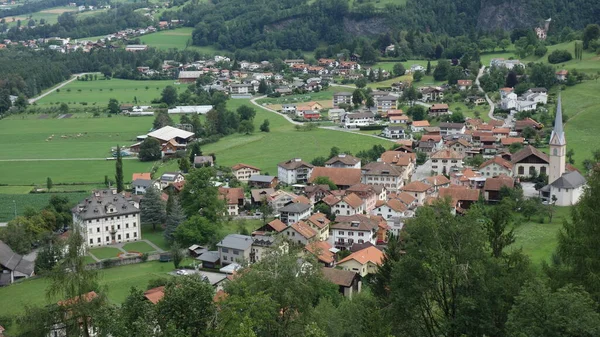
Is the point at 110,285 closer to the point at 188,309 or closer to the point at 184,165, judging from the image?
the point at 188,309

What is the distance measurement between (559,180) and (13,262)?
2214 centimetres

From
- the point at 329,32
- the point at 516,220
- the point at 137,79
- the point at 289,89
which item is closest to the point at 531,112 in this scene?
the point at 516,220

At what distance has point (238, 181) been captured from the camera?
37188mm

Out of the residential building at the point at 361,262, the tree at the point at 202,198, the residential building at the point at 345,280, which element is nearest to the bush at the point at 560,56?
the tree at the point at 202,198

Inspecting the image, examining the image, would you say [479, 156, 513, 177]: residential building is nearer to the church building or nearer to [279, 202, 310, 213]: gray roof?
the church building

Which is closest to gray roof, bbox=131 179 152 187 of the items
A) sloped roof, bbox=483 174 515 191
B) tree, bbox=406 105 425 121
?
sloped roof, bbox=483 174 515 191

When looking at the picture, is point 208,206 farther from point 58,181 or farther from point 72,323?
point 72,323

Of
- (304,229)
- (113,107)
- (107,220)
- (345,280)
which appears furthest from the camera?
(113,107)

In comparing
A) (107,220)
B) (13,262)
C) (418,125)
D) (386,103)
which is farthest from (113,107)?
(13,262)

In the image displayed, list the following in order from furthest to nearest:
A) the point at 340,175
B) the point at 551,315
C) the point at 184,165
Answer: the point at 184,165
the point at 340,175
the point at 551,315

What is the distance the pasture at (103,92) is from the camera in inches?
2608

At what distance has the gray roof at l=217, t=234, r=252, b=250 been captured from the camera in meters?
26.0

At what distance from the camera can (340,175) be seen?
35750 mm

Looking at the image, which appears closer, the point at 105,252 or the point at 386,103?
the point at 105,252
